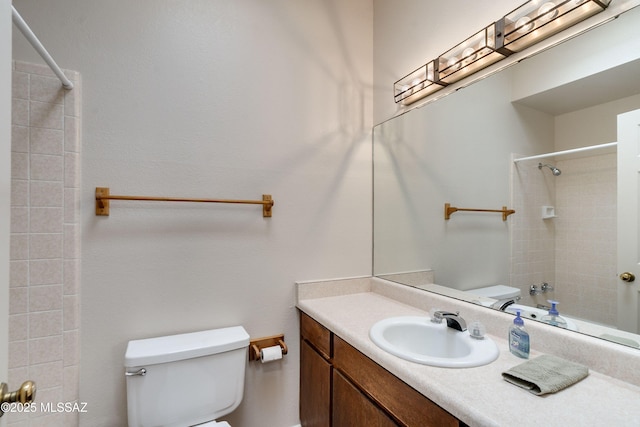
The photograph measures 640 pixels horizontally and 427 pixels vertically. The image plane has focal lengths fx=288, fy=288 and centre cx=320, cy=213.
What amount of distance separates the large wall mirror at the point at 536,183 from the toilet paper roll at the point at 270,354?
0.83 m

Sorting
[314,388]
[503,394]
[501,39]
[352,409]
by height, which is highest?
[501,39]

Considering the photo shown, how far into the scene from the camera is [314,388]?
5.09 ft

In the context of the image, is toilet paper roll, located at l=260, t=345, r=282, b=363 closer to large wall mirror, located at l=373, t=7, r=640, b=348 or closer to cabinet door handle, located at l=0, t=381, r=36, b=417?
large wall mirror, located at l=373, t=7, r=640, b=348

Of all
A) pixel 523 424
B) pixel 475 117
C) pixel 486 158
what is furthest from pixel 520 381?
pixel 475 117

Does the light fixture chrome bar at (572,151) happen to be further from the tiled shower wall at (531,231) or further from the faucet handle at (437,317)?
the faucet handle at (437,317)

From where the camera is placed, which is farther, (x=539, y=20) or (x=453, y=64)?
(x=453, y=64)

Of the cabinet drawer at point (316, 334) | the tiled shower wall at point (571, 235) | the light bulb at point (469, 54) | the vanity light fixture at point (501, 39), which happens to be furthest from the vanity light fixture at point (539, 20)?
the cabinet drawer at point (316, 334)

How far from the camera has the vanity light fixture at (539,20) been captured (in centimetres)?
101

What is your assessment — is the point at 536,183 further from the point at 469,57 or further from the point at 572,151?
the point at 469,57

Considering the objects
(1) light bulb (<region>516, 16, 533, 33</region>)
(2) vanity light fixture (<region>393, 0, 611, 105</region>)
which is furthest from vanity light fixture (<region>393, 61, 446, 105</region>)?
(1) light bulb (<region>516, 16, 533, 33</region>)

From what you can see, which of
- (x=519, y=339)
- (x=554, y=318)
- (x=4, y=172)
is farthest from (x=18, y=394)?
(x=554, y=318)

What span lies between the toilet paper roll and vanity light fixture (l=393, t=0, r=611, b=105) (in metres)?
1.66

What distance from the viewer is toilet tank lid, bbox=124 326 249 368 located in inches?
48.5

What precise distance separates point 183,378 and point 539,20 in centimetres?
209
